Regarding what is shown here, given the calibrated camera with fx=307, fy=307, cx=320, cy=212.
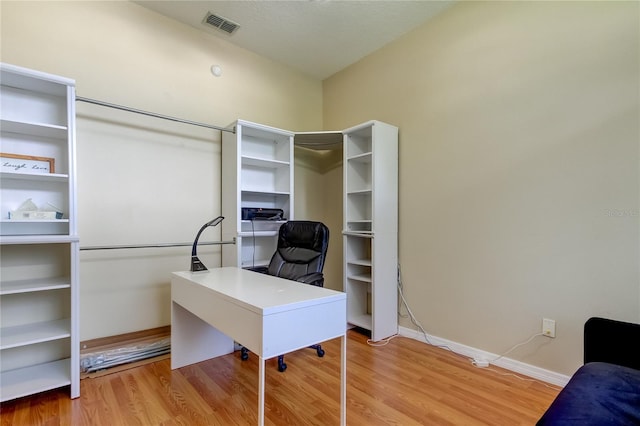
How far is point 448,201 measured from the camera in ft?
8.77

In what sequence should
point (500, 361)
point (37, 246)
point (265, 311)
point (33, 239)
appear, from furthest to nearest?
point (500, 361)
point (37, 246)
point (33, 239)
point (265, 311)

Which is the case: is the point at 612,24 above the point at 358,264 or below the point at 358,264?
above

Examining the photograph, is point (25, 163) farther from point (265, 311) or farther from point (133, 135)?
point (265, 311)

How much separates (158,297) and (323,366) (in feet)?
5.16

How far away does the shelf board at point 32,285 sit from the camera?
181 centimetres

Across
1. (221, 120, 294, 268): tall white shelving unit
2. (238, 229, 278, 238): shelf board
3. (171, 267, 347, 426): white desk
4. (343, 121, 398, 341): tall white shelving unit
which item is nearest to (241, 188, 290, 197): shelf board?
(221, 120, 294, 268): tall white shelving unit

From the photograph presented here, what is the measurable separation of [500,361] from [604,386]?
1.33m

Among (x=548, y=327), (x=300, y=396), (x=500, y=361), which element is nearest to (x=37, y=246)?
(x=300, y=396)

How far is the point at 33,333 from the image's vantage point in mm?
1949

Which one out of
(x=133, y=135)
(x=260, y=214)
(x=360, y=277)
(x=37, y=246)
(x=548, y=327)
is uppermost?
(x=133, y=135)

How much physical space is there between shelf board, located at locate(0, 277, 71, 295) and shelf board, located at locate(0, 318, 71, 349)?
0.89ft

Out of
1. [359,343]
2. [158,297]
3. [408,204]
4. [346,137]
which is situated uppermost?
[346,137]

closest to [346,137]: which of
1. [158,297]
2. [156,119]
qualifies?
[156,119]

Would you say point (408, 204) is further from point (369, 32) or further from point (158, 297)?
point (158, 297)
